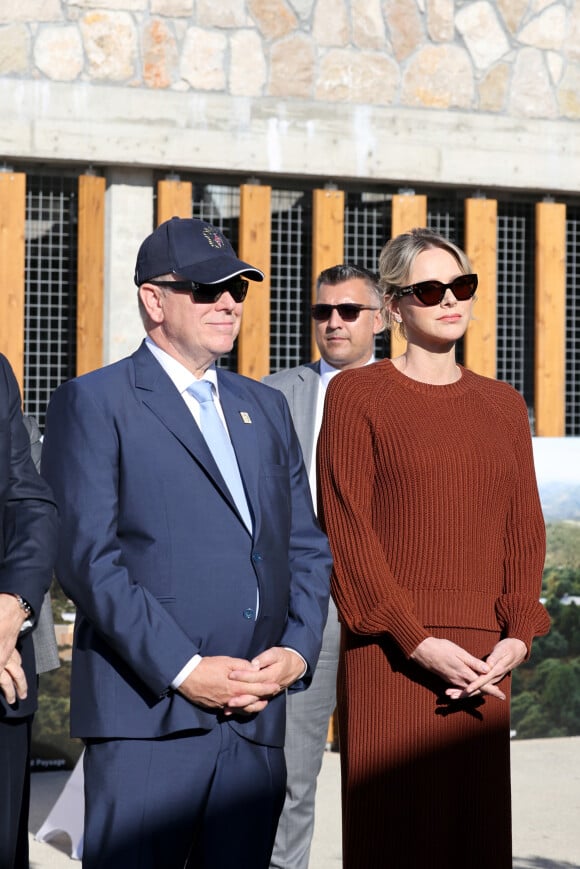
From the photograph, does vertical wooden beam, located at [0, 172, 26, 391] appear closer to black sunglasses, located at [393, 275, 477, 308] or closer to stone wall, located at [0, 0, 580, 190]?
stone wall, located at [0, 0, 580, 190]

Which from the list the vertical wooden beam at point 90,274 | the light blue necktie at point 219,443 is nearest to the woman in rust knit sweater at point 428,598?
Result: the light blue necktie at point 219,443

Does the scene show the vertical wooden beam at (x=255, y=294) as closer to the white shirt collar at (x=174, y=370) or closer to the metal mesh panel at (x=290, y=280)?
the metal mesh panel at (x=290, y=280)

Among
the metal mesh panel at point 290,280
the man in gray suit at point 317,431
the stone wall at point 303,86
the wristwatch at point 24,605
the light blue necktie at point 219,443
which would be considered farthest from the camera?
the metal mesh panel at point 290,280

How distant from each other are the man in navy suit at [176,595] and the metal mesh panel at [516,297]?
500 cm

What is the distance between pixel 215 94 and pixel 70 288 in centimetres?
127

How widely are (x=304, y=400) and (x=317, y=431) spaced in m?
0.12

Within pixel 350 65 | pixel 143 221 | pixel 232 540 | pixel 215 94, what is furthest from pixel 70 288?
pixel 232 540

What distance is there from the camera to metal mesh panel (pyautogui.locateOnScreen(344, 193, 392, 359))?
8156 mm

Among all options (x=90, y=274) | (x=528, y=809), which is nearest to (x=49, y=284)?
(x=90, y=274)

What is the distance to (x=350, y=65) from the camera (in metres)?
7.82

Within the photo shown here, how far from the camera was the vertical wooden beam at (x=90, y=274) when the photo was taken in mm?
7609

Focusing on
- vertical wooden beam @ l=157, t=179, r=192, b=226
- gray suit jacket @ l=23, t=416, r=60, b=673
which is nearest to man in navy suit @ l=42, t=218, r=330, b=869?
gray suit jacket @ l=23, t=416, r=60, b=673

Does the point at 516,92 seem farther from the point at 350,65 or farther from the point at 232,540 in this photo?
the point at 232,540

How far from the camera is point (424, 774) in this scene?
3.71 meters
